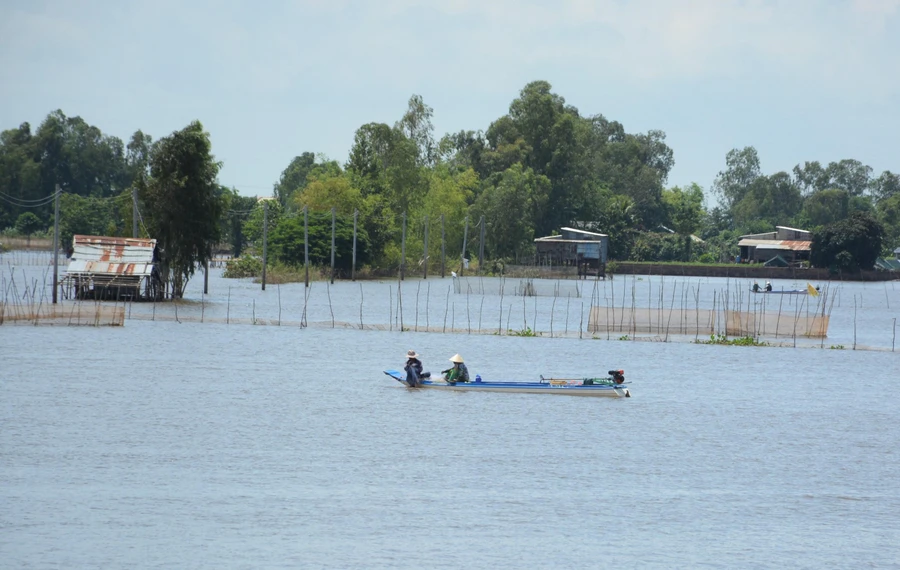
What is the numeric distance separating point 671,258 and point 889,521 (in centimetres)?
10657

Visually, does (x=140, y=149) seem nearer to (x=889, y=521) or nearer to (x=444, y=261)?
(x=444, y=261)

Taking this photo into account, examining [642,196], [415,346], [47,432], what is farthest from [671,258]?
[47,432]

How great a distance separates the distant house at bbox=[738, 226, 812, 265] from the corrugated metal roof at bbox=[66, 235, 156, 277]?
81889 mm

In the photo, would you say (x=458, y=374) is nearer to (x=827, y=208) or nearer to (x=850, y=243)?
(x=850, y=243)

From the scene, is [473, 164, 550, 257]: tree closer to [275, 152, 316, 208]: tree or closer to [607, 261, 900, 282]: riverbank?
[607, 261, 900, 282]: riverbank

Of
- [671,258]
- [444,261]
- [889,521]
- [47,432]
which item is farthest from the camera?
[671,258]

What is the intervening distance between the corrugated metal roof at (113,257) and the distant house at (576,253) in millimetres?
54871

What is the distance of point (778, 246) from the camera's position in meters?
122

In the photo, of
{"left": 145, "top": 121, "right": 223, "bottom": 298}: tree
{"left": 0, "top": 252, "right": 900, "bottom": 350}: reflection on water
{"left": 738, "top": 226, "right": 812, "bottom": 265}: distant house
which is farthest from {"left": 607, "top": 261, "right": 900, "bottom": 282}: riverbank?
{"left": 145, "top": 121, "right": 223, "bottom": 298}: tree

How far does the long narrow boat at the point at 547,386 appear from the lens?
3141 cm

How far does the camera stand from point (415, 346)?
147ft

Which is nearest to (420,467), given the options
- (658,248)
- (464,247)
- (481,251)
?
(464,247)

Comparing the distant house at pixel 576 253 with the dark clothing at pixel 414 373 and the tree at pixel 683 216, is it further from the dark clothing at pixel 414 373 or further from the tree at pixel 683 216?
the dark clothing at pixel 414 373

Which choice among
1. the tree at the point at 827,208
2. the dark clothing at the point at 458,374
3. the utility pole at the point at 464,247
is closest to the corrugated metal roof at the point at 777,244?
the tree at the point at 827,208
